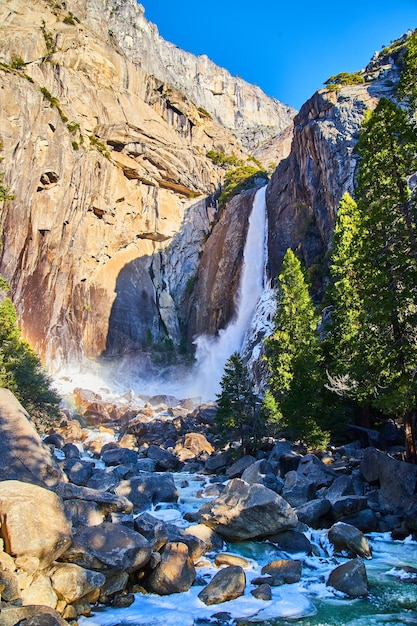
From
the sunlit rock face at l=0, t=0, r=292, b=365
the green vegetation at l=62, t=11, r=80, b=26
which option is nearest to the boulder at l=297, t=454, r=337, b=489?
the sunlit rock face at l=0, t=0, r=292, b=365

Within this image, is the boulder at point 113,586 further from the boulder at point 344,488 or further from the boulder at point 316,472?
the boulder at point 316,472

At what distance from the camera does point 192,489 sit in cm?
1577

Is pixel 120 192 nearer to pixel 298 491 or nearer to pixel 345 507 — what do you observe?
pixel 298 491

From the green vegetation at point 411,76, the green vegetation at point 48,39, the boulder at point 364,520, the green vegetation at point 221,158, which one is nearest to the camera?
the boulder at point 364,520

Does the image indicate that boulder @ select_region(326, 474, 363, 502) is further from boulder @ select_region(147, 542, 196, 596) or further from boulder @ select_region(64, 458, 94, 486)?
boulder @ select_region(64, 458, 94, 486)

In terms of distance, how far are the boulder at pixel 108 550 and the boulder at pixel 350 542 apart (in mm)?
4296

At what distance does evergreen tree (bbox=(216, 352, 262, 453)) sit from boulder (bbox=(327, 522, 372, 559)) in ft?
32.4

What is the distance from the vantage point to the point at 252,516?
32.0 feet

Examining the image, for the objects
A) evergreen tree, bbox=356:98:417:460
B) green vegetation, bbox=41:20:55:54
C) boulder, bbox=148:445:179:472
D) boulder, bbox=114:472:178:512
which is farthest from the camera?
green vegetation, bbox=41:20:55:54

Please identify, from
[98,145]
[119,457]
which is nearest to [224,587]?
[119,457]

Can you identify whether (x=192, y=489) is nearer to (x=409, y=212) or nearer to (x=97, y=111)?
(x=409, y=212)

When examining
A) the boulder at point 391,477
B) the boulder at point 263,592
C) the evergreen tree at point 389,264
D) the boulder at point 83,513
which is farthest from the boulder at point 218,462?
the boulder at point 263,592

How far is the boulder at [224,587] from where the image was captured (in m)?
7.24

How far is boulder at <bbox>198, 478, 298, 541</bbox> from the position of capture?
962 cm
